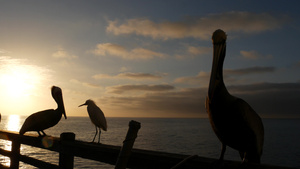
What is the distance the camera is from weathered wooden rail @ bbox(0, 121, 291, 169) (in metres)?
2.22

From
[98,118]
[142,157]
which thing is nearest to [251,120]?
[142,157]

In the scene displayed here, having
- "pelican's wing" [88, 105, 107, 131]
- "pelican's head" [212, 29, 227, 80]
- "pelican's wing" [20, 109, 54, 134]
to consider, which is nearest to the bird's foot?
"pelican's head" [212, 29, 227, 80]

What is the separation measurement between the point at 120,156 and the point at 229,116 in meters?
1.56

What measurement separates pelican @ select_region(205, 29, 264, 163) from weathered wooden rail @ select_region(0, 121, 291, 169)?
2.47ft

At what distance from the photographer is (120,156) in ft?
7.30

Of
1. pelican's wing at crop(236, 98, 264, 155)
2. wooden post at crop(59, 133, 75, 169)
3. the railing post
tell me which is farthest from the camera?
A: the railing post

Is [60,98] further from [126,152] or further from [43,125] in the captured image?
[126,152]

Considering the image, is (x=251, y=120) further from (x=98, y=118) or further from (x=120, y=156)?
(x=98, y=118)

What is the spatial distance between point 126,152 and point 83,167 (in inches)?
1253

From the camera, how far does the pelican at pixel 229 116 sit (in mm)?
3014

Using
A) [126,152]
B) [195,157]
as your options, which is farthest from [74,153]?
[195,157]

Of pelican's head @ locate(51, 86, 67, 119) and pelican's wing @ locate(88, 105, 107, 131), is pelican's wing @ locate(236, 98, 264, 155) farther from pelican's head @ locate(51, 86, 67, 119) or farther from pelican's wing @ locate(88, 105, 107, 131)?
pelican's wing @ locate(88, 105, 107, 131)

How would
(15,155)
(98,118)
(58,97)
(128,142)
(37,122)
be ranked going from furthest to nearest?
(98,118) < (58,97) < (37,122) < (15,155) < (128,142)

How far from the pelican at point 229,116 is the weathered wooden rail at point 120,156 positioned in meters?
0.75
